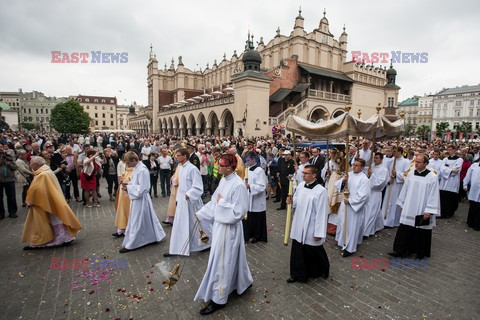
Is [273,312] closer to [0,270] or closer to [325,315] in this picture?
[325,315]

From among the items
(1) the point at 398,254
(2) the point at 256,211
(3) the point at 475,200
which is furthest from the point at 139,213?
(3) the point at 475,200

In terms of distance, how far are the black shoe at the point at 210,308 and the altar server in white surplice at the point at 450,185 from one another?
26.4 ft

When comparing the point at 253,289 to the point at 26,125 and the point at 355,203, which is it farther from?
the point at 26,125

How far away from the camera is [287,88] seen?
31922 mm

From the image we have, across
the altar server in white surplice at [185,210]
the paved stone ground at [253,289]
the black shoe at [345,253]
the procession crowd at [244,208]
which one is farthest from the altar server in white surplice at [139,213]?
the black shoe at [345,253]

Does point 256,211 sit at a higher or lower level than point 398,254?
higher

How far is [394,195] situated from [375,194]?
1.48 meters

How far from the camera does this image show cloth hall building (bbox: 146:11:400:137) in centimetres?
2642

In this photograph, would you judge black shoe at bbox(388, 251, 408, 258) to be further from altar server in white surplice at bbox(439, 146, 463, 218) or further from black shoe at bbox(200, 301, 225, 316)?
altar server in white surplice at bbox(439, 146, 463, 218)

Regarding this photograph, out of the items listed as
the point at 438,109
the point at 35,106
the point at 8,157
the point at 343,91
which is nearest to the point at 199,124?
the point at 343,91

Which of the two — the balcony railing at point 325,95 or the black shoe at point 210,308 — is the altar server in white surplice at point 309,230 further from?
the balcony railing at point 325,95

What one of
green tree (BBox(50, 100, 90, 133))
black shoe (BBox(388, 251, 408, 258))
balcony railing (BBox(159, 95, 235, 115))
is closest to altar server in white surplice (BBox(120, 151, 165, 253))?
black shoe (BBox(388, 251, 408, 258))

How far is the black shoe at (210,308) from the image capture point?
335cm

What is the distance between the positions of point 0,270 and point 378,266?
6.74 m
